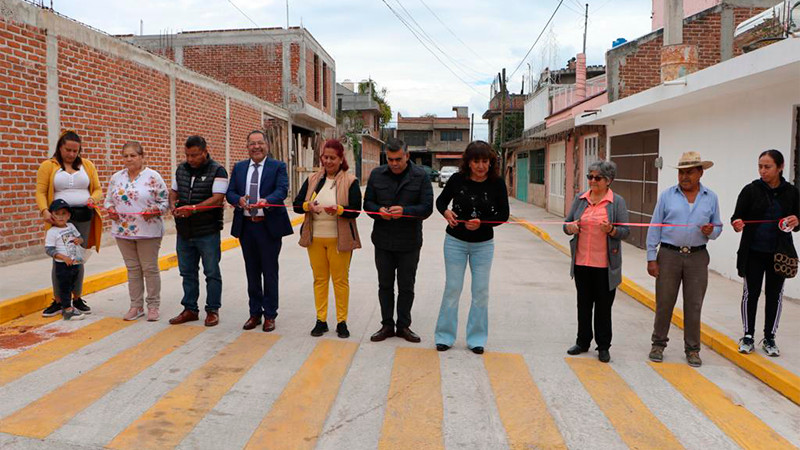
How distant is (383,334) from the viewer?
5859 millimetres

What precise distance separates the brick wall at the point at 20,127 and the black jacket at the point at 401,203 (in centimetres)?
621

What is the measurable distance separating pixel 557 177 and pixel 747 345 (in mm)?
17541

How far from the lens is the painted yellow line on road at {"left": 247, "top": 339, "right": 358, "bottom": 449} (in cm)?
374

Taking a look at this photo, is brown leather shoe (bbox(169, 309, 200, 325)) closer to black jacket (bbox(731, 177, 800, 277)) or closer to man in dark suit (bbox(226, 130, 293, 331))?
man in dark suit (bbox(226, 130, 293, 331))

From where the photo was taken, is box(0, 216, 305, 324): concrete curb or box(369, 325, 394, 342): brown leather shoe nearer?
box(369, 325, 394, 342): brown leather shoe

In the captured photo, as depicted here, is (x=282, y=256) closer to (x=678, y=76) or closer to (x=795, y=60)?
(x=678, y=76)

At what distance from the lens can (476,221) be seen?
17.3ft

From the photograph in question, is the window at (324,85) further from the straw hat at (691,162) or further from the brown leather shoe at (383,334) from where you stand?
the straw hat at (691,162)

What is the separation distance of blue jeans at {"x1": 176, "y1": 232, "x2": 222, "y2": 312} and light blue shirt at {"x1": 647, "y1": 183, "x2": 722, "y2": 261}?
4.16 metres

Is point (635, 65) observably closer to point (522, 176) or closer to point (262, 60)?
point (262, 60)

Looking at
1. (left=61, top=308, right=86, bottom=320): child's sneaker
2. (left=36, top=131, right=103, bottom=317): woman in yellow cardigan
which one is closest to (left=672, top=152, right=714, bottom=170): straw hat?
(left=36, top=131, right=103, bottom=317): woman in yellow cardigan

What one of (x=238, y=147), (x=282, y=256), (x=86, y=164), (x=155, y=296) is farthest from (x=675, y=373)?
(x=238, y=147)

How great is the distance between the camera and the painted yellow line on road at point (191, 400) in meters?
3.69

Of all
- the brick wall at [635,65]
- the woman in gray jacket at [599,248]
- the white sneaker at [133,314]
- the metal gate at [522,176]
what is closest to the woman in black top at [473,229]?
the woman in gray jacket at [599,248]
